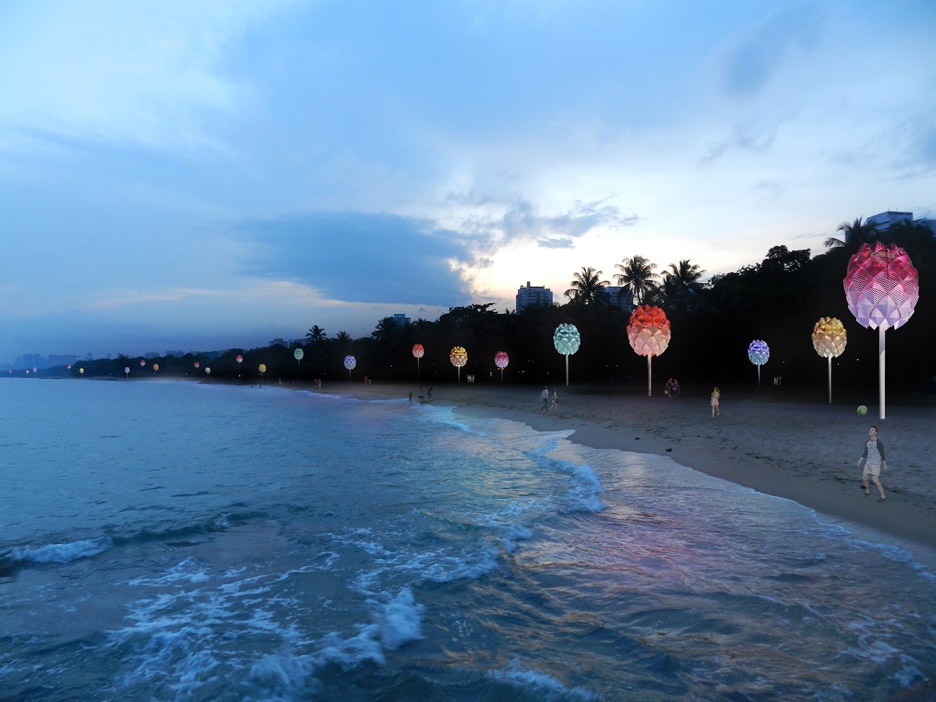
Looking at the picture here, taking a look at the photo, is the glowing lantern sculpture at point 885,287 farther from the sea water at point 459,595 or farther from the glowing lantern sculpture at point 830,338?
the glowing lantern sculpture at point 830,338

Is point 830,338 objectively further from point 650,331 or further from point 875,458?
point 875,458

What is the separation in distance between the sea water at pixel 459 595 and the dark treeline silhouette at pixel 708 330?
27788 millimetres

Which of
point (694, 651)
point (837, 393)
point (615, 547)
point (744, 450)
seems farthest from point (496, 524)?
point (837, 393)

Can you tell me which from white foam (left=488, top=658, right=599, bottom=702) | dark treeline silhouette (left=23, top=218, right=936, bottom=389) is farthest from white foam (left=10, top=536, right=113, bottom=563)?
dark treeline silhouette (left=23, top=218, right=936, bottom=389)

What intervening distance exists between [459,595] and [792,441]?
13.4m

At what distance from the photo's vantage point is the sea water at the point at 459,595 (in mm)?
5367

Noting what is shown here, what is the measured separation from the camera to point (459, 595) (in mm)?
7355

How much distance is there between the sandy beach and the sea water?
96cm

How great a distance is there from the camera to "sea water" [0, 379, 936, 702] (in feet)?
17.6

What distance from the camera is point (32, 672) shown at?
587 cm

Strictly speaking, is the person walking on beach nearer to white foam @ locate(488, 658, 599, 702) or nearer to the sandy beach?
the sandy beach

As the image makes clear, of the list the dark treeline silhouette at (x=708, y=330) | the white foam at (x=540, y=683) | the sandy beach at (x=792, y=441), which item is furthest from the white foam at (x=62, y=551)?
the dark treeline silhouette at (x=708, y=330)

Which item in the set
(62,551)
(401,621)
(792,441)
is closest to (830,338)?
(792,441)

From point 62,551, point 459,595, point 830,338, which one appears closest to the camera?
point 459,595
